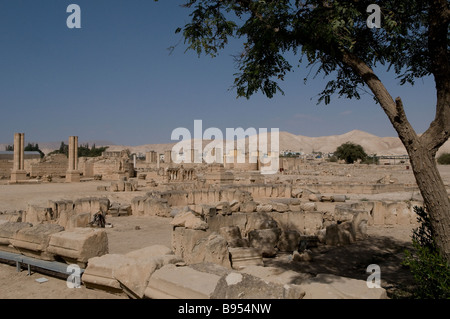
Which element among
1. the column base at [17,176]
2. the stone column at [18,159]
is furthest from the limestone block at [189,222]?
the stone column at [18,159]

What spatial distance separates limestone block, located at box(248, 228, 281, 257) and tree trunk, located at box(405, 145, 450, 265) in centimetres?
425

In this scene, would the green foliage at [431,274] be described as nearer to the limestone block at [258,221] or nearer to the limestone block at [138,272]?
the limestone block at [138,272]

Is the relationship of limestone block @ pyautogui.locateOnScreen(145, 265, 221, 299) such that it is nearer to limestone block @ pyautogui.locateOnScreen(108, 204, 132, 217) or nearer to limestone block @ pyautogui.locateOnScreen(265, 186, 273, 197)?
limestone block @ pyautogui.locateOnScreen(108, 204, 132, 217)

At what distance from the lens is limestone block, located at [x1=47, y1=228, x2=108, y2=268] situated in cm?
463

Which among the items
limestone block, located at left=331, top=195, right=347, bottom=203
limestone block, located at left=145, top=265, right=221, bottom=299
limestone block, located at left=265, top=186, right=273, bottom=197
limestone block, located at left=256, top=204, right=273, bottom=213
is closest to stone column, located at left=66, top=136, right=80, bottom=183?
limestone block, located at left=265, top=186, right=273, bottom=197

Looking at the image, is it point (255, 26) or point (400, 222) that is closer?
point (255, 26)

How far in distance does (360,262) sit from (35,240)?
21.3 feet

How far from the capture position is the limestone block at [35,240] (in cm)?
507

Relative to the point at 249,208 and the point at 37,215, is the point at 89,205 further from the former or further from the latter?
the point at 249,208

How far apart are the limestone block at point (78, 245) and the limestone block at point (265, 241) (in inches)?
159

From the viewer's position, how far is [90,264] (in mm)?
4391
